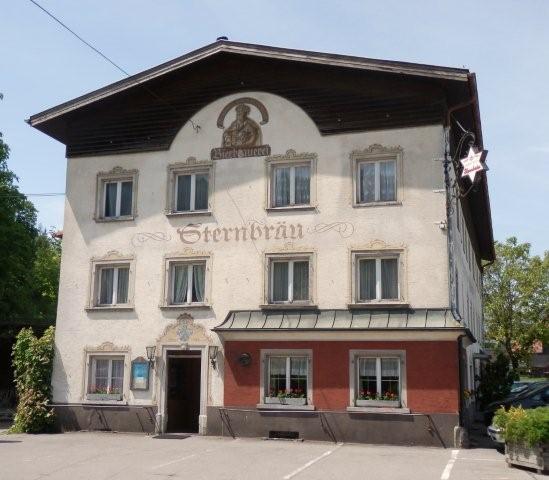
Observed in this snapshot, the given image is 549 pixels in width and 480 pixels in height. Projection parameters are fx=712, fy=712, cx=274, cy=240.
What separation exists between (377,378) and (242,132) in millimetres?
8268

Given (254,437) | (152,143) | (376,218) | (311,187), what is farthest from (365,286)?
(152,143)

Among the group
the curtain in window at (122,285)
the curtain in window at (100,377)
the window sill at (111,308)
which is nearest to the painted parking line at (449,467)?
the window sill at (111,308)

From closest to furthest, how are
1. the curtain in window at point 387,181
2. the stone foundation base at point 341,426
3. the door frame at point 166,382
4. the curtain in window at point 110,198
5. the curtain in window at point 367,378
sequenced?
the stone foundation base at point 341,426
the curtain in window at point 367,378
the curtain in window at point 387,181
the door frame at point 166,382
the curtain in window at point 110,198

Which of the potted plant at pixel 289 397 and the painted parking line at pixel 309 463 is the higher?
the potted plant at pixel 289 397

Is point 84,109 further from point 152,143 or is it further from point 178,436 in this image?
point 178,436

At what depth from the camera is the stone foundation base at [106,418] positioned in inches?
816

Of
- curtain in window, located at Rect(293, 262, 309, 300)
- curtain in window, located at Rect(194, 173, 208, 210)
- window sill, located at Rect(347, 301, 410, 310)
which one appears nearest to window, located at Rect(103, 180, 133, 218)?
curtain in window, located at Rect(194, 173, 208, 210)

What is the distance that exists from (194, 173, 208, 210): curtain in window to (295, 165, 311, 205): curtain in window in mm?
2867

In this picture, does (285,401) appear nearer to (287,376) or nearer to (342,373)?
(287,376)

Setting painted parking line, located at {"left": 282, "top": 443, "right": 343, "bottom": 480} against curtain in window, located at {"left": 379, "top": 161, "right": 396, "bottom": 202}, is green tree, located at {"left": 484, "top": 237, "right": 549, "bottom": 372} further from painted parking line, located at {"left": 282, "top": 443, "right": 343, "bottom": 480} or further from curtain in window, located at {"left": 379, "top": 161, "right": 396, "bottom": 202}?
painted parking line, located at {"left": 282, "top": 443, "right": 343, "bottom": 480}

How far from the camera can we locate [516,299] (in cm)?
5653

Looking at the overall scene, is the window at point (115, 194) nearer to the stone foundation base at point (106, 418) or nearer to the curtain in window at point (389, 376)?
the stone foundation base at point (106, 418)

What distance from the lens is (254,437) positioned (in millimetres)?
19406

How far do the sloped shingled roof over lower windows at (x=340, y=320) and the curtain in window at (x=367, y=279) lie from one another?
518 mm
